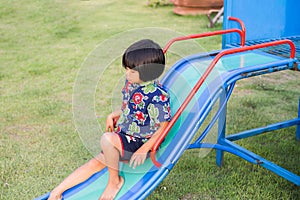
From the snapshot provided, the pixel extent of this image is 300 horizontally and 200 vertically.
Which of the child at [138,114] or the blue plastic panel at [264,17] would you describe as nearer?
the child at [138,114]

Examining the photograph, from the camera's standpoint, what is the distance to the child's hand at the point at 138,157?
7.15ft

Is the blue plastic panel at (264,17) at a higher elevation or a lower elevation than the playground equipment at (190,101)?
higher

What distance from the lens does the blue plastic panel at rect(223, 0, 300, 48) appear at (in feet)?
10.4

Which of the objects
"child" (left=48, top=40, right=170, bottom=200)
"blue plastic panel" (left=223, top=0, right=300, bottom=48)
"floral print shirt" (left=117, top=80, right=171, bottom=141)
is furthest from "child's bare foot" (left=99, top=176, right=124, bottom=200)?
"blue plastic panel" (left=223, top=0, right=300, bottom=48)

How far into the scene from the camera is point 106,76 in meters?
5.71

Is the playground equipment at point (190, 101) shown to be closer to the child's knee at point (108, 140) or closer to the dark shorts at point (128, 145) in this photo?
the dark shorts at point (128, 145)

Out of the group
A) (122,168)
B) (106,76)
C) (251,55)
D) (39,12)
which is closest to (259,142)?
(251,55)

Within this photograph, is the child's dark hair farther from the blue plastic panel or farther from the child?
the blue plastic panel

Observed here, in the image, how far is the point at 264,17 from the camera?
325 cm

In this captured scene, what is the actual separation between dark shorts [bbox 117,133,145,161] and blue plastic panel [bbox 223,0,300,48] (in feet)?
4.33

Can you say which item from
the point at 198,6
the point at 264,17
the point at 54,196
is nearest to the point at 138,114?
the point at 54,196

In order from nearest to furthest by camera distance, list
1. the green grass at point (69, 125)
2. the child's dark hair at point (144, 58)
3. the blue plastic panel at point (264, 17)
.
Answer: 1. the child's dark hair at point (144, 58)
2. the green grass at point (69, 125)
3. the blue plastic panel at point (264, 17)

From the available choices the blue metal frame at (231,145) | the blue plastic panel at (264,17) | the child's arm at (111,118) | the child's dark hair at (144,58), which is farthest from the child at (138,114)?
the blue plastic panel at (264,17)

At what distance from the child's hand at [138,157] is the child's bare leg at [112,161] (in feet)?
0.26
